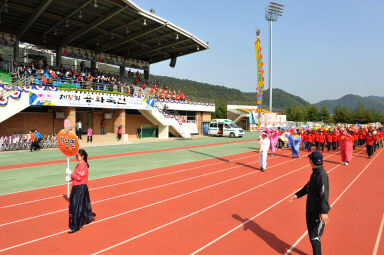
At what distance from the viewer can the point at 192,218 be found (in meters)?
5.89

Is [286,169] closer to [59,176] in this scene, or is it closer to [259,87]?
[259,87]

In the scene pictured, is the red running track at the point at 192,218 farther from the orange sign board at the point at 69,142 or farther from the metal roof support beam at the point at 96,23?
the metal roof support beam at the point at 96,23

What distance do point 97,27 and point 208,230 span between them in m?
26.6

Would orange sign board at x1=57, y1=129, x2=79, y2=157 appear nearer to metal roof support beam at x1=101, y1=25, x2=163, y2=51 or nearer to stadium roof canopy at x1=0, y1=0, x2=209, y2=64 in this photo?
stadium roof canopy at x1=0, y1=0, x2=209, y2=64

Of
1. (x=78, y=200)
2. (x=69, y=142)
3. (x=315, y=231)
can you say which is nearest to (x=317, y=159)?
(x=315, y=231)

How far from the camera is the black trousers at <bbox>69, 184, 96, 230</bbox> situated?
201 inches

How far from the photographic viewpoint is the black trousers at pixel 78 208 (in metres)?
5.12

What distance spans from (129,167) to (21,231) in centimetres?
704

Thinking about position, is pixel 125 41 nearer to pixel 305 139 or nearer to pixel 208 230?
pixel 305 139

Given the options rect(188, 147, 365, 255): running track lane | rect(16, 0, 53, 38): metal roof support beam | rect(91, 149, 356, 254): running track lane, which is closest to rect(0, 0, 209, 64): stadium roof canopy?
rect(16, 0, 53, 38): metal roof support beam

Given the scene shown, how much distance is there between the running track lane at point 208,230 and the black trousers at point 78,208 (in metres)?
1.20

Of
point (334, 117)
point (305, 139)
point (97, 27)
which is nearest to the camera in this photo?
point (305, 139)

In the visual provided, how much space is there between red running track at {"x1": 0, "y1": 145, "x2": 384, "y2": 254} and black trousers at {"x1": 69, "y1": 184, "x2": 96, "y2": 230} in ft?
0.60

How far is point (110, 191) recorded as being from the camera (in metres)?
8.09
